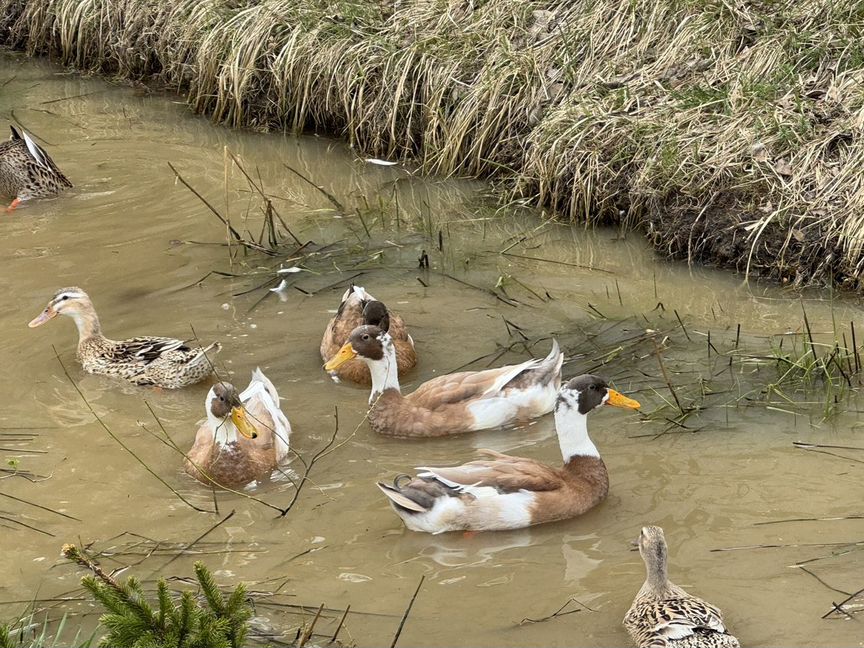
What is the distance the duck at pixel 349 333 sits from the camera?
7906mm

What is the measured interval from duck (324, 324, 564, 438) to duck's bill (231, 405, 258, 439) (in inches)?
32.4

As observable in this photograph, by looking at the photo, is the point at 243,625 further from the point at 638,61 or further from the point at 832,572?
the point at 638,61

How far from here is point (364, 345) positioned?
7.38 metres

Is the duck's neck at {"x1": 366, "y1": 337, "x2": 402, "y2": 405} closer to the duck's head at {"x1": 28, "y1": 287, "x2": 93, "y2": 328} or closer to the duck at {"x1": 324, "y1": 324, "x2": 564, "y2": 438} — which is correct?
the duck at {"x1": 324, "y1": 324, "x2": 564, "y2": 438}

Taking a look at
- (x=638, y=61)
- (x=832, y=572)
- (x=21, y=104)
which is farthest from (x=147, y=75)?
(x=832, y=572)

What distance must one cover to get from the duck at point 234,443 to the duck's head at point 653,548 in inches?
89.2

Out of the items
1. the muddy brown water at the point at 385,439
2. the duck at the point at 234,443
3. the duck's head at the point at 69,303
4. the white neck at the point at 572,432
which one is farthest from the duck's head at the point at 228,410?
the duck's head at the point at 69,303

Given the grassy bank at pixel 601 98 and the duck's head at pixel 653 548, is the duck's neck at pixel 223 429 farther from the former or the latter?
the grassy bank at pixel 601 98

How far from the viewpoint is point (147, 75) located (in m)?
14.0

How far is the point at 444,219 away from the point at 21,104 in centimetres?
602

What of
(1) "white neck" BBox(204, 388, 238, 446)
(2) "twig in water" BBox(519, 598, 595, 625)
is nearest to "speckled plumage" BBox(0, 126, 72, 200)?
(1) "white neck" BBox(204, 388, 238, 446)

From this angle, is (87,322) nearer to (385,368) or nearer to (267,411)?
(267,411)

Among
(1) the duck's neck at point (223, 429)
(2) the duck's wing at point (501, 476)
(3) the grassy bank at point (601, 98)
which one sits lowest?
(1) the duck's neck at point (223, 429)

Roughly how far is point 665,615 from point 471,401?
2461 millimetres
